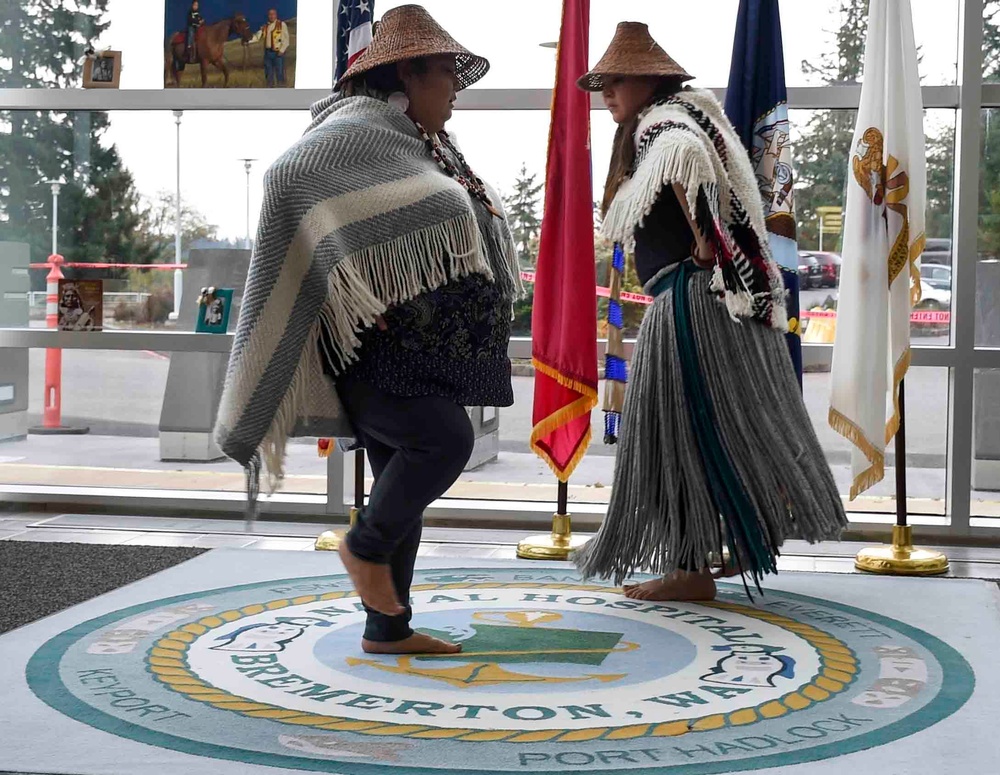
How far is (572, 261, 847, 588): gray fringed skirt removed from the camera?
3.04 m

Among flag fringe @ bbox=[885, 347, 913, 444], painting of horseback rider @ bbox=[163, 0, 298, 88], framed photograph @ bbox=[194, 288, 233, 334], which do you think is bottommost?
flag fringe @ bbox=[885, 347, 913, 444]

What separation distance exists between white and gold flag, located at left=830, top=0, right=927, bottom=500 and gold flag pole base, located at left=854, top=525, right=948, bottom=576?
20 centimetres

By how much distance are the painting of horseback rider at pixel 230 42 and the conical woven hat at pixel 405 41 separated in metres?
2.19

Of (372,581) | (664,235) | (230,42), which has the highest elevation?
(230,42)

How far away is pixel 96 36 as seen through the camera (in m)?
4.89

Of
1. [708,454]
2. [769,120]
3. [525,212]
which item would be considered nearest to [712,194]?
[708,454]

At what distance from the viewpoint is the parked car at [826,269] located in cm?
445

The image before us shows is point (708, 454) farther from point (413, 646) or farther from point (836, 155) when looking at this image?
point (836, 155)

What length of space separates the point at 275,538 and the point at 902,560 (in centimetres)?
201

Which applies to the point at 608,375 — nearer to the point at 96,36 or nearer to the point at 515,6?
the point at 515,6

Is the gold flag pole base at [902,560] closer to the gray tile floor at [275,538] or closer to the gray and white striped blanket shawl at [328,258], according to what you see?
the gray tile floor at [275,538]

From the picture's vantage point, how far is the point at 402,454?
2.51 meters

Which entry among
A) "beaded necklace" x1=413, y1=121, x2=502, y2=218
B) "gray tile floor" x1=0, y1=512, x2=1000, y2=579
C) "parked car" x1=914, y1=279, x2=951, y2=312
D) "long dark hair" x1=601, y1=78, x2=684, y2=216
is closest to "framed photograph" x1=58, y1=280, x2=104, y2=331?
"gray tile floor" x1=0, y1=512, x2=1000, y2=579

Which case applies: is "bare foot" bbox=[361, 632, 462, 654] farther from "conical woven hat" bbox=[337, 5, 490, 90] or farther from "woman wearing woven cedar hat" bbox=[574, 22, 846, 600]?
"conical woven hat" bbox=[337, 5, 490, 90]
